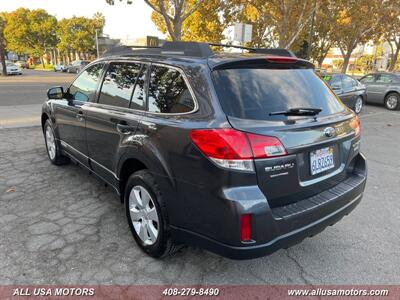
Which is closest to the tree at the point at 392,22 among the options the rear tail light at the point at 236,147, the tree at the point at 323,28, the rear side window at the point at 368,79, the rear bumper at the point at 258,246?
the tree at the point at 323,28

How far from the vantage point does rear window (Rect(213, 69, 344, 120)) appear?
2314mm

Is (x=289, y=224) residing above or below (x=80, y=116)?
below

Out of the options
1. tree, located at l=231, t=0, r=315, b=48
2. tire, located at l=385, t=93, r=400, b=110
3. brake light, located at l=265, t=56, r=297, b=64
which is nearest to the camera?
brake light, located at l=265, t=56, r=297, b=64

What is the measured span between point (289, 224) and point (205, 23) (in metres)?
27.0

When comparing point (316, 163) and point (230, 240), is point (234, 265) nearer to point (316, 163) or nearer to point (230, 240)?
point (230, 240)

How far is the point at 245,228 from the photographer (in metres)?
2.12

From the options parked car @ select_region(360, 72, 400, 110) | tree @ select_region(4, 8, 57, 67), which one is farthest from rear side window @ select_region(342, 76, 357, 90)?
tree @ select_region(4, 8, 57, 67)

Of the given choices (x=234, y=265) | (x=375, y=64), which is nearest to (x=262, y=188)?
(x=234, y=265)

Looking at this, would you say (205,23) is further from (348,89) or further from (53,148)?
(53,148)

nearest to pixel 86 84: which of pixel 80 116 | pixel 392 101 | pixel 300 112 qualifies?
pixel 80 116

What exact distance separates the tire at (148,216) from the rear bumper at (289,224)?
0.50ft

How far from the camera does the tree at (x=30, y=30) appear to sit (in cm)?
6231

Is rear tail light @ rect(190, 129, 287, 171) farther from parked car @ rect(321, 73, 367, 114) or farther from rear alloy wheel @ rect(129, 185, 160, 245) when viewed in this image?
parked car @ rect(321, 73, 367, 114)

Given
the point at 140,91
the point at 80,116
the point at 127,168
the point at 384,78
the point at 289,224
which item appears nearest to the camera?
the point at 289,224
